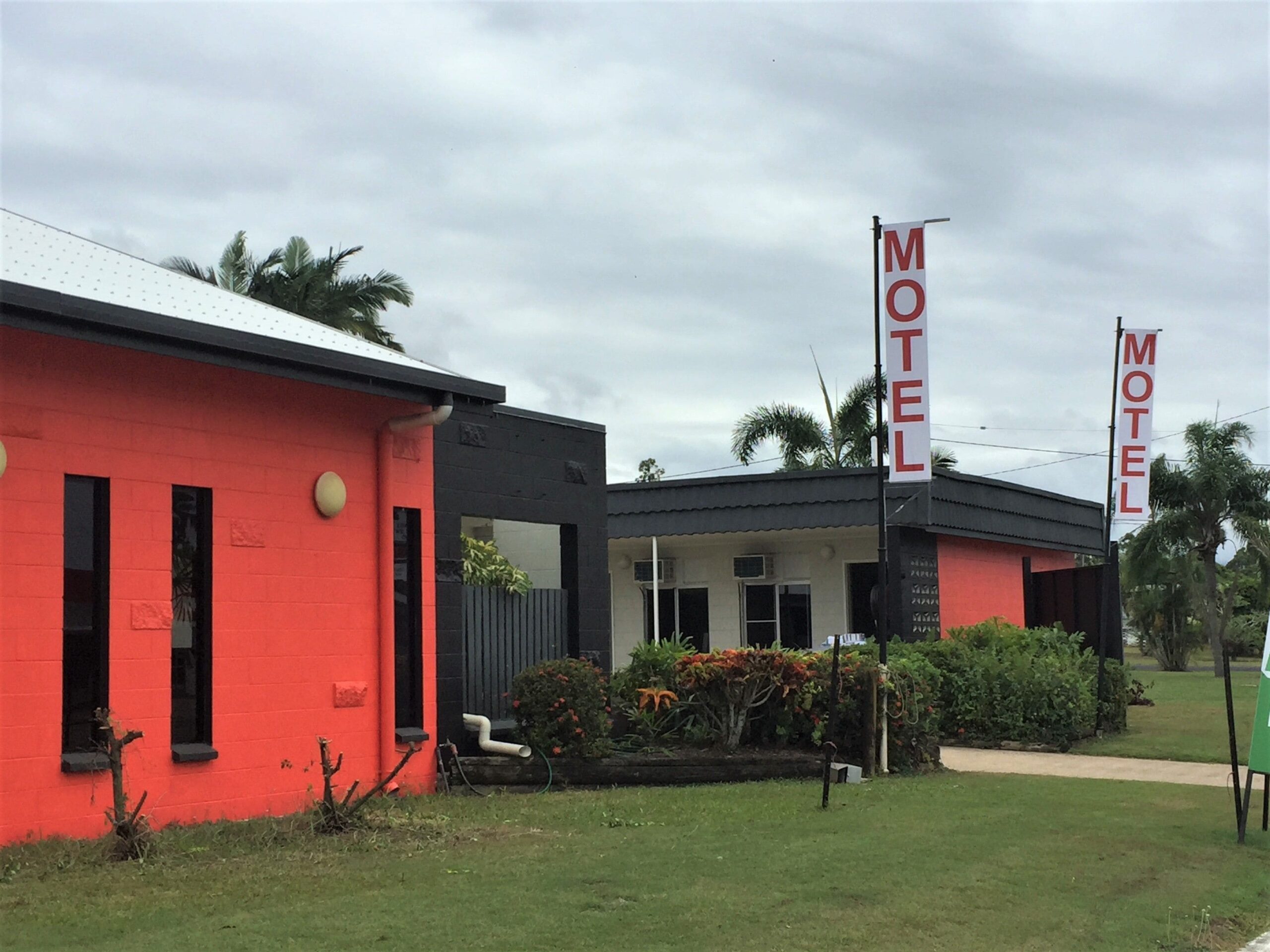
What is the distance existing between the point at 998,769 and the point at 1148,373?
23.2 feet

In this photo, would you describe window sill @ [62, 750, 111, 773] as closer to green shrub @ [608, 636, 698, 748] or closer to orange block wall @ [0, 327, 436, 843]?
orange block wall @ [0, 327, 436, 843]

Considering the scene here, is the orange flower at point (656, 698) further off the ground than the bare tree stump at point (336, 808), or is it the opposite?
the orange flower at point (656, 698)

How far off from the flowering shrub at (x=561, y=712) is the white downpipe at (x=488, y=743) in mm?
161

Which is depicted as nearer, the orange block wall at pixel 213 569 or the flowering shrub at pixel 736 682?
the orange block wall at pixel 213 569

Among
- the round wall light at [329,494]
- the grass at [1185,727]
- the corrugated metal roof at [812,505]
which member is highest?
the corrugated metal roof at [812,505]

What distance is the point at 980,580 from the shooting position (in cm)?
2452

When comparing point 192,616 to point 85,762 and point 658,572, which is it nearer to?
point 85,762

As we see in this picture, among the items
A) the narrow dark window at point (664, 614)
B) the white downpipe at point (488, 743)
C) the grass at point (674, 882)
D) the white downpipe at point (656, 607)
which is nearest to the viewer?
the grass at point (674, 882)

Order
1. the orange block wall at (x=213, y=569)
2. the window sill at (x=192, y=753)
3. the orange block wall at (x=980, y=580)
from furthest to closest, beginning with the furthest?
the orange block wall at (x=980, y=580) → the window sill at (x=192, y=753) → the orange block wall at (x=213, y=569)

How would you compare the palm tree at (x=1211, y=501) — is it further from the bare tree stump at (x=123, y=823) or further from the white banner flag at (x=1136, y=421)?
the bare tree stump at (x=123, y=823)

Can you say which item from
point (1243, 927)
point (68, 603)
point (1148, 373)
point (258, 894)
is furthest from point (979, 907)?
point (1148, 373)

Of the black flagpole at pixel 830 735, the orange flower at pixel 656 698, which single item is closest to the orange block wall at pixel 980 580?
the orange flower at pixel 656 698

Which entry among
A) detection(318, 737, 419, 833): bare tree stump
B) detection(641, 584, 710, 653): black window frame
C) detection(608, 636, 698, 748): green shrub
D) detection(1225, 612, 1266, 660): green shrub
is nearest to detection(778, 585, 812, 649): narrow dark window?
detection(641, 584, 710, 653): black window frame

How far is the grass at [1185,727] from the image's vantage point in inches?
615
